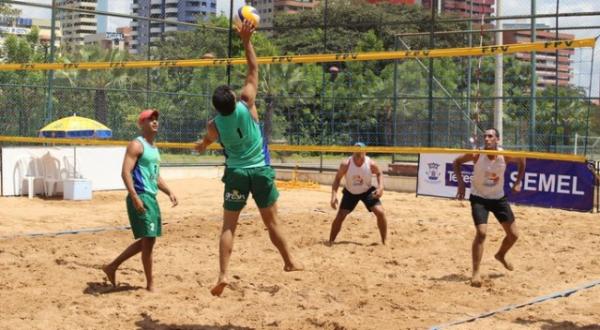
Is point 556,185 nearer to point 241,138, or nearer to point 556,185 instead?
point 556,185

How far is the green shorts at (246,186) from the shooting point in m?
6.82

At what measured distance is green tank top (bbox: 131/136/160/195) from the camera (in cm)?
771

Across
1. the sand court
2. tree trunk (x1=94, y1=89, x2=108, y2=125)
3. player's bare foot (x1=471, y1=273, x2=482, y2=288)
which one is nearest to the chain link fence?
tree trunk (x1=94, y1=89, x2=108, y2=125)

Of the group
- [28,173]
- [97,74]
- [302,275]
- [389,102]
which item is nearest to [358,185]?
[302,275]

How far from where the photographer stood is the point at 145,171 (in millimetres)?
7746

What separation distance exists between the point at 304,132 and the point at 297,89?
994 centimetres

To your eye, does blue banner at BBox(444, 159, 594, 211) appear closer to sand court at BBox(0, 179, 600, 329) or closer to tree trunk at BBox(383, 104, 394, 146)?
sand court at BBox(0, 179, 600, 329)

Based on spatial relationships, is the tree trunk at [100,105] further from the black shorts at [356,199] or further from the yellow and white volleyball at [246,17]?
the yellow and white volleyball at [246,17]

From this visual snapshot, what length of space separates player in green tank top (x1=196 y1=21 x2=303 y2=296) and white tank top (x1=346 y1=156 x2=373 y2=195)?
4497 mm

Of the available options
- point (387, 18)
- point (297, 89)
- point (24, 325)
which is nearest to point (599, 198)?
point (24, 325)

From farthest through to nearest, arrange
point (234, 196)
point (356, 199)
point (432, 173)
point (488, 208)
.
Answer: point (432, 173), point (356, 199), point (488, 208), point (234, 196)

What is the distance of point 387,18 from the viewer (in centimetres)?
5528

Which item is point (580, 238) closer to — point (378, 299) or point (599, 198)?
point (599, 198)

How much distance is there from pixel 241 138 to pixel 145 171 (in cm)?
135
